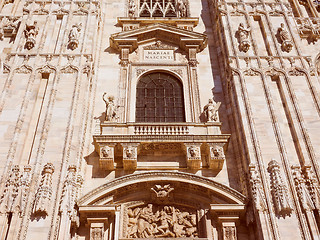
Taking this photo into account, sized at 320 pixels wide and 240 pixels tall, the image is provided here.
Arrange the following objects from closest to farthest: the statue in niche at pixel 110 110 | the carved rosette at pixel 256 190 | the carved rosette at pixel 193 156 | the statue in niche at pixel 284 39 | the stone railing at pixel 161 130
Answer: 1. the carved rosette at pixel 256 190
2. the carved rosette at pixel 193 156
3. the stone railing at pixel 161 130
4. the statue in niche at pixel 110 110
5. the statue in niche at pixel 284 39

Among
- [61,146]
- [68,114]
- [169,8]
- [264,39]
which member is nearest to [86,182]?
[61,146]

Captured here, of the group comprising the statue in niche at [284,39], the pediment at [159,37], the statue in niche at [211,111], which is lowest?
the statue in niche at [211,111]

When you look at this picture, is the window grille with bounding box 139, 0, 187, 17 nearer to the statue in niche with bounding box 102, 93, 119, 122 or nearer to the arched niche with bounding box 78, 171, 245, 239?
the statue in niche with bounding box 102, 93, 119, 122

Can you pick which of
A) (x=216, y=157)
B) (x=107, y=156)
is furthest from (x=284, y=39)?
(x=107, y=156)

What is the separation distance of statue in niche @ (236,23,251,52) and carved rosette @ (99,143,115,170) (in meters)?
7.10

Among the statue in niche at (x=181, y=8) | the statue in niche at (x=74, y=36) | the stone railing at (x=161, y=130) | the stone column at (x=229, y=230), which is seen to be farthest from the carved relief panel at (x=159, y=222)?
the statue in niche at (x=181, y=8)

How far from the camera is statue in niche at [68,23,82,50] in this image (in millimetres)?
16453

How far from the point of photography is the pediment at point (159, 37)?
18016 mm

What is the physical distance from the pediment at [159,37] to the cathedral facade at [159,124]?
0.17 ft

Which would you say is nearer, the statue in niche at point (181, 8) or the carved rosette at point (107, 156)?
the carved rosette at point (107, 156)

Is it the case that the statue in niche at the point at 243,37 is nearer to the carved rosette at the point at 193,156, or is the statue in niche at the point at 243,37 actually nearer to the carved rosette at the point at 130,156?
the carved rosette at the point at 193,156


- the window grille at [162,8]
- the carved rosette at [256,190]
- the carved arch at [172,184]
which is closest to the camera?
the carved rosette at [256,190]

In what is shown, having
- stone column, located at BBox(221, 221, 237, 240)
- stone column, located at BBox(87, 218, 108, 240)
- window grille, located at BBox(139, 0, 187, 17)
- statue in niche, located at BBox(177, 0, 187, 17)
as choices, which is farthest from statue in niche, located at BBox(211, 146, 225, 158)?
Answer: window grille, located at BBox(139, 0, 187, 17)

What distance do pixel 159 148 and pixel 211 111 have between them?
255 centimetres
